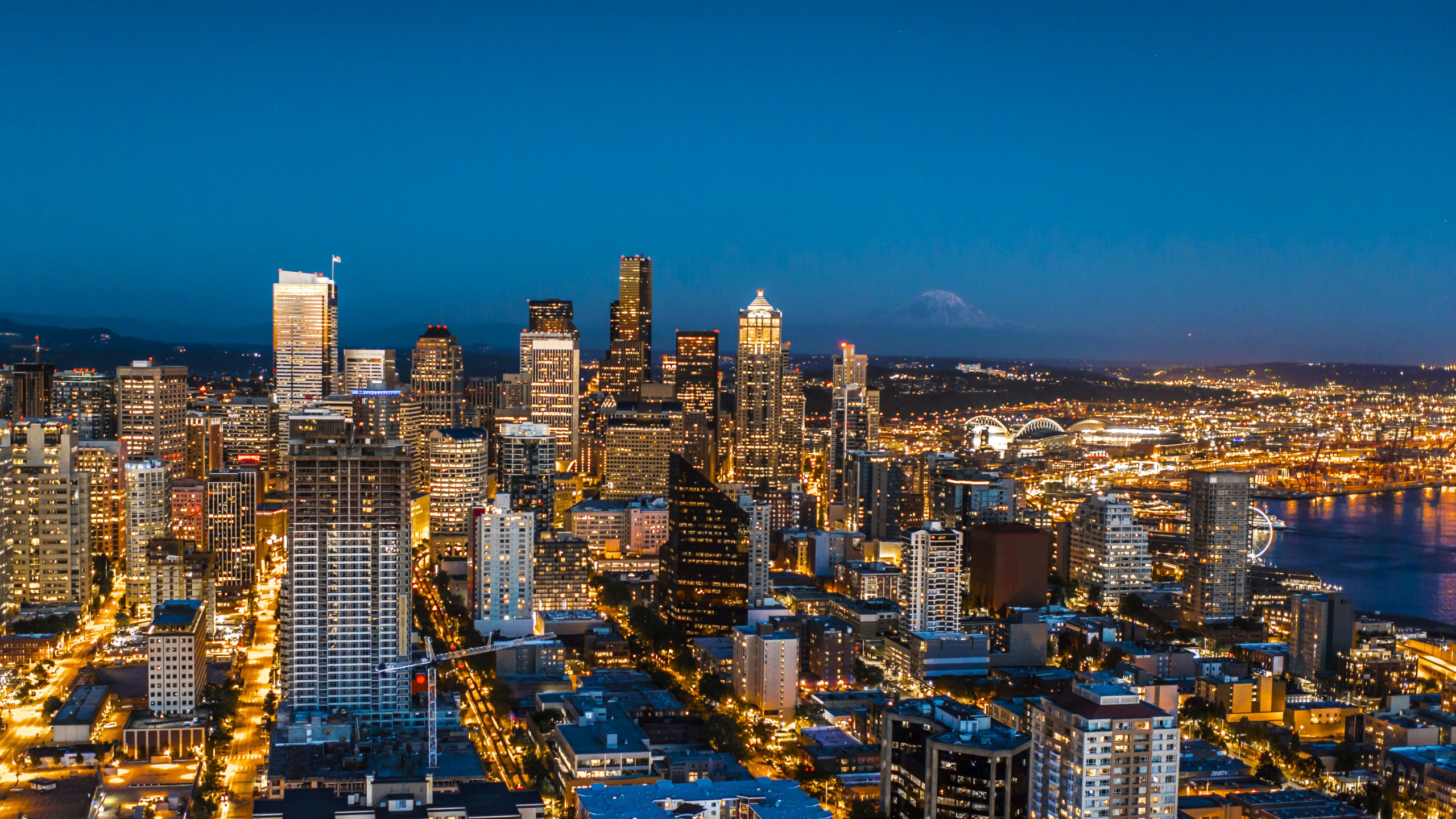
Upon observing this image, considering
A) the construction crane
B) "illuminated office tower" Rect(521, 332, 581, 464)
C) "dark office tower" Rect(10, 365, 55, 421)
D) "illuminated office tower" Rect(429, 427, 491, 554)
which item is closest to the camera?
the construction crane

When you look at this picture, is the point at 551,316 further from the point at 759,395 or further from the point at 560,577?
the point at 560,577

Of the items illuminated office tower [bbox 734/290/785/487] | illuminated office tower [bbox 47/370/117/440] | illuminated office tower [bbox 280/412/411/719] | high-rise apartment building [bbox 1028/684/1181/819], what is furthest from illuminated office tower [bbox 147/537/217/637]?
illuminated office tower [bbox 734/290/785/487]

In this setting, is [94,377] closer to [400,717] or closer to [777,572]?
[777,572]

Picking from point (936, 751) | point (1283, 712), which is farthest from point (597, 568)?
point (936, 751)

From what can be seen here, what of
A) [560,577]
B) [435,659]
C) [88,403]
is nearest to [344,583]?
[435,659]

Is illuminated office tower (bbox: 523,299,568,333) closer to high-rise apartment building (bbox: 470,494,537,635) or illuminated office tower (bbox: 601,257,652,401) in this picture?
illuminated office tower (bbox: 601,257,652,401)

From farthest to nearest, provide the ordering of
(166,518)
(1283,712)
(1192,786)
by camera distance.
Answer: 1. (166,518)
2. (1283,712)
3. (1192,786)

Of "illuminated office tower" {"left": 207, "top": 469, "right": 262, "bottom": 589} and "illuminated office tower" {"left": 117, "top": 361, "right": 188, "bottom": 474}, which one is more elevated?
"illuminated office tower" {"left": 117, "top": 361, "right": 188, "bottom": 474}

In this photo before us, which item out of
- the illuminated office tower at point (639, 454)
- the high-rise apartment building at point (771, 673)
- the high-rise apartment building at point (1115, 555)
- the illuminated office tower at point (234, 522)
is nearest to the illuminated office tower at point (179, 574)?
the illuminated office tower at point (234, 522)

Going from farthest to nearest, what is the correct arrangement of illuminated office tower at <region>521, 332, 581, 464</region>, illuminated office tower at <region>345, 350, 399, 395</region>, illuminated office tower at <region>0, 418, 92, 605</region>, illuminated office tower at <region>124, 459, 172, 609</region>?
illuminated office tower at <region>345, 350, 399, 395</region>
illuminated office tower at <region>521, 332, 581, 464</region>
illuminated office tower at <region>124, 459, 172, 609</region>
illuminated office tower at <region>0, 418, 92, 605</region>
